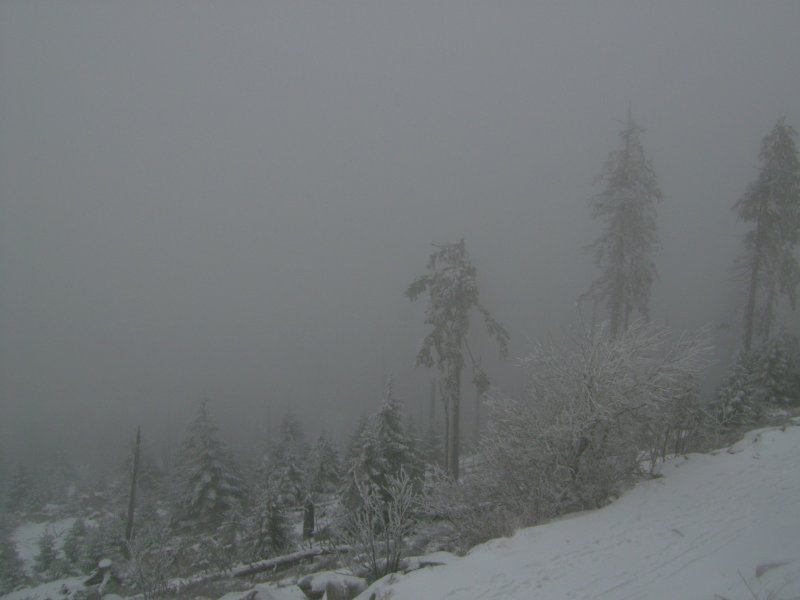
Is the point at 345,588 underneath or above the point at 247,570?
above

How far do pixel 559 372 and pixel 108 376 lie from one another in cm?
15586

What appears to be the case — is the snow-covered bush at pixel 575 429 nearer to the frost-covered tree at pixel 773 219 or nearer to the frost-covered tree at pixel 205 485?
the frost-covered tree at pixel 773 219

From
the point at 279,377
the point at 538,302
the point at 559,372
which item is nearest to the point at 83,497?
the point at 559,372

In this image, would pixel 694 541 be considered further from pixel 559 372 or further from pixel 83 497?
pixel 83 497

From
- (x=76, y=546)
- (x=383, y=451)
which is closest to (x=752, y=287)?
(x=383, y=451)

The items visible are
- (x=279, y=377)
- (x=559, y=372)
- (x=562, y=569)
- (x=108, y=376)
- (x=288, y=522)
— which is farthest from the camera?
(x=108, y=376)

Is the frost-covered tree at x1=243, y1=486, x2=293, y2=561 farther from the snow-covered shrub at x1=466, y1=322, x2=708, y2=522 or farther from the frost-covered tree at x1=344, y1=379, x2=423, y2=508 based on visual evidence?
the snow-covered shrub at x1=466, y1=322, x2=708, y2=522

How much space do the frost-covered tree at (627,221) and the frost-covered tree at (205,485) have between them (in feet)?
82.3

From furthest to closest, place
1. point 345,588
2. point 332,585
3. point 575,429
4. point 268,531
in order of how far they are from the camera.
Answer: point 268,531
point 575,429
point 332,585
point 345,588

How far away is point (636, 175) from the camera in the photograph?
2159 centimetres

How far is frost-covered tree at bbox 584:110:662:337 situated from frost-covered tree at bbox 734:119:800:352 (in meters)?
5.00

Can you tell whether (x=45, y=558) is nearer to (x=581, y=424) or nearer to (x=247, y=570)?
(x=247, y=570)

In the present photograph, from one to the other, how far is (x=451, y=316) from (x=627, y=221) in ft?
34.6

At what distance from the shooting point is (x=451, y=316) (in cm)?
1911
